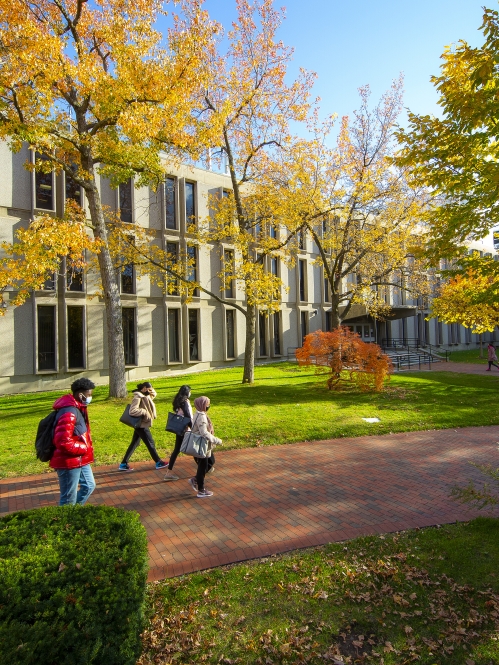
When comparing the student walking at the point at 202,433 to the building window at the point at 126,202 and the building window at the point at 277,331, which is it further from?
the building window at the point at 277,331

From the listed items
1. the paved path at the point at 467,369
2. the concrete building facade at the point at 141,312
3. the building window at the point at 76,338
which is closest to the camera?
the concrete building facade at the point at 141,312

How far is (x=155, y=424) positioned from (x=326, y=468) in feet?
16.0

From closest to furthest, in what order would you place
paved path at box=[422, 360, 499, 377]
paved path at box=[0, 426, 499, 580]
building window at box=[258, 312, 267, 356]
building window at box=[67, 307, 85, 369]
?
paved path at box=[0, 426, 499, 580], building window at box=[67, 307, 85, 369], paved path at box=[422, 360, 499, 377], building window at box=[258, 312, 267, 356]

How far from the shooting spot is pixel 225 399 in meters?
14.4

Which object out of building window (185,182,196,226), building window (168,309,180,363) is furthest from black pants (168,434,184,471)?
building window (185,182,196,226)

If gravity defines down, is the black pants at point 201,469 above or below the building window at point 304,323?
below

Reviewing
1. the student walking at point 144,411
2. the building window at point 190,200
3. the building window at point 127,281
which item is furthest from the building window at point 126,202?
the student walking at point 144,411

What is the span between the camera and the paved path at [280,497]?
4.98m

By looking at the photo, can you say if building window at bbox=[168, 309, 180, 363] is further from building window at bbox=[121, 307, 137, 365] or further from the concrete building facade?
building window at bbox=[121, 307, 137, 365]

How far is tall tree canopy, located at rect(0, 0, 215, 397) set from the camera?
452 inches

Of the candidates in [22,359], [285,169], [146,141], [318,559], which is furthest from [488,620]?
[22,359]

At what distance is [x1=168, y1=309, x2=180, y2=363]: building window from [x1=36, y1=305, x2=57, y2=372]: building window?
20.1ft

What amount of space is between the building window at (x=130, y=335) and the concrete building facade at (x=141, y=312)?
0.16 ft

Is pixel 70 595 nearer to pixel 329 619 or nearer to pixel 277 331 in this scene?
pixel 329 619
